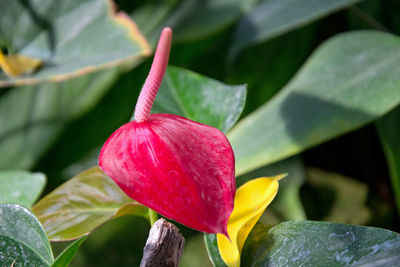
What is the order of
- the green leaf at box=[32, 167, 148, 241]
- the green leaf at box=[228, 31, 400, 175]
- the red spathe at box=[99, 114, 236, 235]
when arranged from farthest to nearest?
the green leaf at box=[228, 31, 400, 175] → the green leaf at box=[32, 167, 148, 241] → the red spathe at box=[99, 114, 236, 235]

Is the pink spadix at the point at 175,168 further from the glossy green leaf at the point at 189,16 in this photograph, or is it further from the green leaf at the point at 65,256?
the glossy green leaf at the point at 189,16

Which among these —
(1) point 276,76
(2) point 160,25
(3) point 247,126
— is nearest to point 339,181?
(1) point 276,76

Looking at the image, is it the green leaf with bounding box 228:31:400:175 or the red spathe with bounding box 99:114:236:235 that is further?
the green leaf with bounding box 228:31:400:175

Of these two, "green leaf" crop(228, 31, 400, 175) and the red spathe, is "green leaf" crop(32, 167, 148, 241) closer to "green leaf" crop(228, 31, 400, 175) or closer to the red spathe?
the red spathe

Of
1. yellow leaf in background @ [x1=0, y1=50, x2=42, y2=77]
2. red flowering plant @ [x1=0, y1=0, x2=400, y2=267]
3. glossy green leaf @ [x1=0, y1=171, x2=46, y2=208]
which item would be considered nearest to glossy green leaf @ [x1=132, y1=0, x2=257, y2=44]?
red flowering plant @ [x1=0, y1=0, x2=400, y2=267]

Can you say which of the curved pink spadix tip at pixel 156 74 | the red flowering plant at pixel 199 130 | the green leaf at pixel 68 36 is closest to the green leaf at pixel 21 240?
the red flowering plant at pixel 199 130

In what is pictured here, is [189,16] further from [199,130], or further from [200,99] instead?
[199,130]

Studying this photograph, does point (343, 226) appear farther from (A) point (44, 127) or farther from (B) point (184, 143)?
(A) point (44, 127)

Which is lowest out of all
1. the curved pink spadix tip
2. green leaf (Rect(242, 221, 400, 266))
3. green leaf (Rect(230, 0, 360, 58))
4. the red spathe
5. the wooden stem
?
green leaf (Rect(242, 221, 400, 266))
